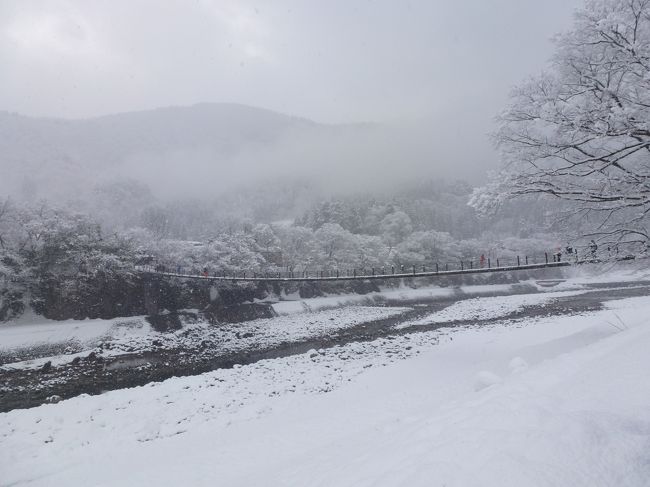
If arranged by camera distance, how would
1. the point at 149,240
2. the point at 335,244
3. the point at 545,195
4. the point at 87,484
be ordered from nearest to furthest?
the point at 87,484
the point at 545,195
the point at 149,240
the point at 335,244

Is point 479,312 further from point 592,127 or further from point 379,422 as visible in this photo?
point 592,127

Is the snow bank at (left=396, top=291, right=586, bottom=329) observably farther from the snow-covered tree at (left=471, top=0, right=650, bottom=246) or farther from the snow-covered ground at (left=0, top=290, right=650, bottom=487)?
the snow-covered tree at (left=471, top=0, right=650, bottom=246)

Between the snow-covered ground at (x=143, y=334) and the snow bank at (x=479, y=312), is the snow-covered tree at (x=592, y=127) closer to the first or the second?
the snow-covered ground at (x=143, y=334)

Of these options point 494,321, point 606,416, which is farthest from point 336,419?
point 494,321

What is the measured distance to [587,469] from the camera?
2.38m

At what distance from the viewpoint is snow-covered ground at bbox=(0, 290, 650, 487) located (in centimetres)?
266

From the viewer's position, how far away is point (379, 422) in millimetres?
7457

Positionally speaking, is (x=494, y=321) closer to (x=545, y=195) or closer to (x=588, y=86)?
(x=545, y=195)

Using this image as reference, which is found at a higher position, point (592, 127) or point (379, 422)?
point (592, 127)

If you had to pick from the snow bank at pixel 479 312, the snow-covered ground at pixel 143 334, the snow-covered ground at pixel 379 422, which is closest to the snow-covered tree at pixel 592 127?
the snow-covered ground at pixel 379 422

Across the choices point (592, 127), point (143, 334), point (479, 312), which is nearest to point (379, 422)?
point (592, 127)

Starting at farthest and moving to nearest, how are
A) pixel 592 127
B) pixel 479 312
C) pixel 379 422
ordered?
pixel 479 312 < pixel 379 422 < pixel 592 127

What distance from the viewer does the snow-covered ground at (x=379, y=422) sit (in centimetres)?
266

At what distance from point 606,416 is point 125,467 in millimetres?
8540
